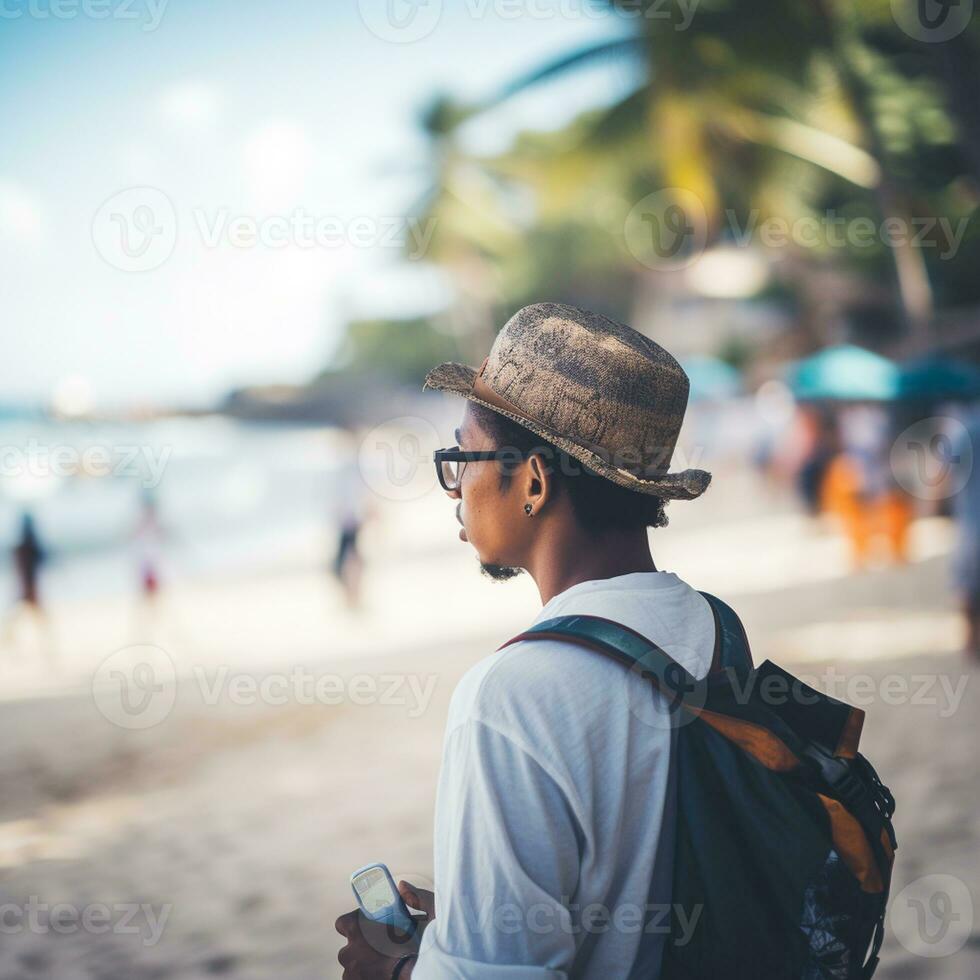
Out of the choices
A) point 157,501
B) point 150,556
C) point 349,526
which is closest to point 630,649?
point 349,526

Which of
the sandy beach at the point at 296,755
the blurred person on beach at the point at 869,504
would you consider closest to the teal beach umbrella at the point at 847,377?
the blurred person on beach at the point at 869,504

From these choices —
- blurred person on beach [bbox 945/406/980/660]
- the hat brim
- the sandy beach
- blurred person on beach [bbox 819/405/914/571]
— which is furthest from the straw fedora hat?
blurred person on beach [bbox 819/405/914/571]

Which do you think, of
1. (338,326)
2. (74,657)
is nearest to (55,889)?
(74,657)

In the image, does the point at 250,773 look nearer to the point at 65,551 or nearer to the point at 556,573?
the point at 556,573

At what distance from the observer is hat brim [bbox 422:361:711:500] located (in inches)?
52.5

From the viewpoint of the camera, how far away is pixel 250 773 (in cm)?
582

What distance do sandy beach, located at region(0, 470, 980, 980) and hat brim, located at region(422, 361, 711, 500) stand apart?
265 centimetres

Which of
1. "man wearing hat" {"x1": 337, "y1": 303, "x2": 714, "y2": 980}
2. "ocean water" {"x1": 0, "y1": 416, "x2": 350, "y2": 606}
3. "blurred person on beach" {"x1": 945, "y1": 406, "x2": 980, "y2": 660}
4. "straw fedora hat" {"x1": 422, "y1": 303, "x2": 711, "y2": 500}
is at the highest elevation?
Result: "straw fedora hat" {"x1": 422, "y1": 303, "x2": 711, "y2": 500}

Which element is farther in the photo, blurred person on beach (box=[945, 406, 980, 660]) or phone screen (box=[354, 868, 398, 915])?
blurred person on beach (box=[945, 406, 980, 660])

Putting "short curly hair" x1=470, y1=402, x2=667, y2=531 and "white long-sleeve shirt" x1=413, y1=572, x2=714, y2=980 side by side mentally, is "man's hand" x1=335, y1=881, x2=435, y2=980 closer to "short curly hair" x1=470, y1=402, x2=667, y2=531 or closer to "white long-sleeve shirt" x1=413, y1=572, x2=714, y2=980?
"white long-sleeve shirt" x1=413, y1=572, x2=714, y2=980

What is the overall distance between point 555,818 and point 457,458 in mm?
596

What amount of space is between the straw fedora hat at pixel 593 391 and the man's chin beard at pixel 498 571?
0.87ft

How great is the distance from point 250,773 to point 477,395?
197 inches

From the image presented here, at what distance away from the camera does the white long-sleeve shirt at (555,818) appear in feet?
3.61
